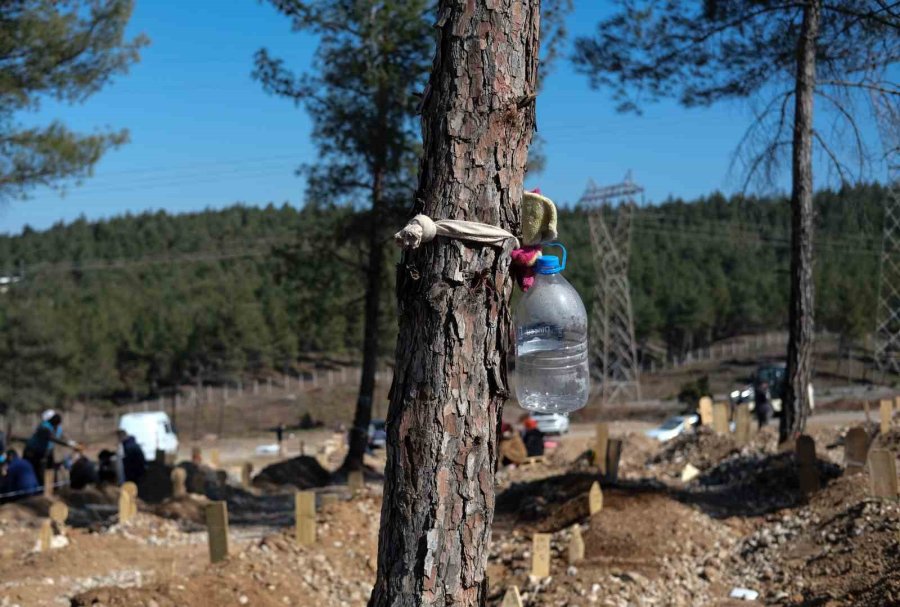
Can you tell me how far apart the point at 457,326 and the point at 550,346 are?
12.9 inches

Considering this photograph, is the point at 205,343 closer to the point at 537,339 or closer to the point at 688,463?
the point at 688,463

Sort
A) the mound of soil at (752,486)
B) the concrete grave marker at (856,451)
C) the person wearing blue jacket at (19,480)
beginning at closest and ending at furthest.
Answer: the concrete grave marker at (856,451), the mound of soil at (752,486), the person wearing blue jacket at (19,480)

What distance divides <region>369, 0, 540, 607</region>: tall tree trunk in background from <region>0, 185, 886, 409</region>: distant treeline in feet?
19.9

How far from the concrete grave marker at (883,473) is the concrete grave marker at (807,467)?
1.51 metres

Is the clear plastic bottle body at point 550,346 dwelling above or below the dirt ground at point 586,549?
above

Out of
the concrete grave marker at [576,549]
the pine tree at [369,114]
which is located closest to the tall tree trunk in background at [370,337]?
the pine tree at [369,114]

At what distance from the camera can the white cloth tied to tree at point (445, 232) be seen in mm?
2527

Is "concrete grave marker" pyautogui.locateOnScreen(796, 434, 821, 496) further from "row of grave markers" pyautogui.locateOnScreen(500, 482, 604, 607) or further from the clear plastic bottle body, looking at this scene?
the clear plastic bottle body

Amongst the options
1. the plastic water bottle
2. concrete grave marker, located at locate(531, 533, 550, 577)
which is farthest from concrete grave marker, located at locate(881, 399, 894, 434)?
the plastic water bottle

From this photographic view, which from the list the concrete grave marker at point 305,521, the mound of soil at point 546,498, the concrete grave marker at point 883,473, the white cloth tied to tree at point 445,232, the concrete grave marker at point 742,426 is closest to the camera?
the white cloth tied to tree at point 445,232

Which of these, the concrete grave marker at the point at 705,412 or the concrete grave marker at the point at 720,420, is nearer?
the concrete grave marker at the point at 720,420

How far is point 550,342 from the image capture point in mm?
2762

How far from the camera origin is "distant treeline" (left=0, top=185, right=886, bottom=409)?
1842 cm

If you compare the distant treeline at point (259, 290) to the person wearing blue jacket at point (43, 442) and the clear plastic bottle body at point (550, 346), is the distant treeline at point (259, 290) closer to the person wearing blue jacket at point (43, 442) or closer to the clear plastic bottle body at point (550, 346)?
the person wearing blue jacket at point (43, 442)
